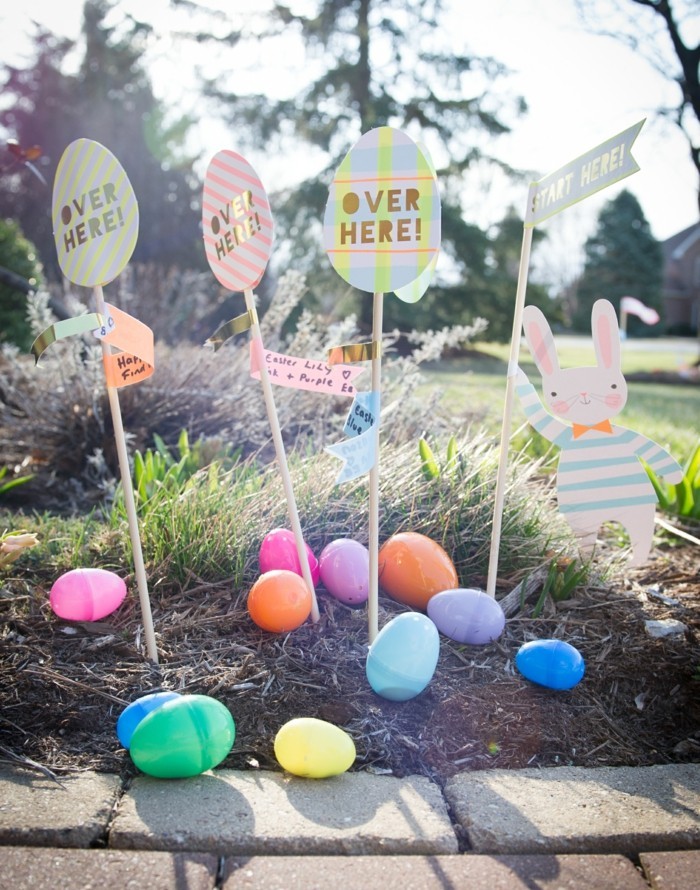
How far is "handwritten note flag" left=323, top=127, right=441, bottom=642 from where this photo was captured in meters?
2.20

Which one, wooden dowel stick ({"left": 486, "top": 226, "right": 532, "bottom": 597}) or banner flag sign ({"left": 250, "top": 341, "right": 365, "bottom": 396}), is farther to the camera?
wooden dowel stick ({"left": 486, "top": 226, "right": 532, "bottom": 597})

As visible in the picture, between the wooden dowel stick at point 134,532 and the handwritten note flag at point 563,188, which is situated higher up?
the handwritten note flag at point 563,188

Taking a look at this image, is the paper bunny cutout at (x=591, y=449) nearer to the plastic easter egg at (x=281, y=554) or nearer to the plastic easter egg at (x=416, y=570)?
the plastic easter egg at (x=416, y=570)

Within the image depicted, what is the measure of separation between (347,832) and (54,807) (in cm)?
69

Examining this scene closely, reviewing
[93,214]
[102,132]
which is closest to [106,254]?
[93,214]

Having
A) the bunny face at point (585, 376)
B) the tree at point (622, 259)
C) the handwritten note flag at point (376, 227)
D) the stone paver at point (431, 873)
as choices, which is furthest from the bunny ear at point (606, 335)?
the tree at point (622, 259)

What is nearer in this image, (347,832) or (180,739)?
(347,832)

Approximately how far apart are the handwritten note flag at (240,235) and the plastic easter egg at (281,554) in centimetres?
27

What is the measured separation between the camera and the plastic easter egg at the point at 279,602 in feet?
7.89

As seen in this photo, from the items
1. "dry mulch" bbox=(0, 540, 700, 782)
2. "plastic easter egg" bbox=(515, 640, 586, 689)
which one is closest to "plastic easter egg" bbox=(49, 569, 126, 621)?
"dry mulch" bbox=(0, 540, 700, 782)

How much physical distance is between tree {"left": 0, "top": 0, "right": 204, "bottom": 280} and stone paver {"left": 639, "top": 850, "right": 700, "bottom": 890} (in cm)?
1327

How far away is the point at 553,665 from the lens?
2.26 m

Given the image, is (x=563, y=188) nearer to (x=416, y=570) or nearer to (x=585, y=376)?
(x=585, y=376)

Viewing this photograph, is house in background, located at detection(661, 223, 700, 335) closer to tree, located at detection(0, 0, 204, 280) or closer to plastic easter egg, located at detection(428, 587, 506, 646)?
tree, located at detection(0, 0, 204, 280)
